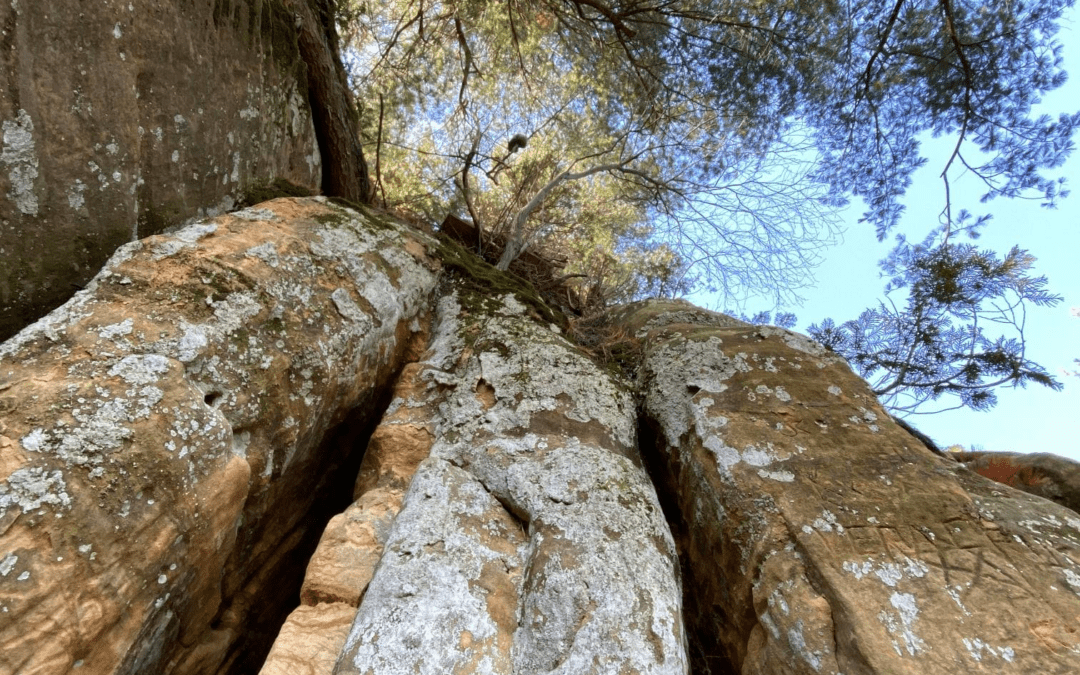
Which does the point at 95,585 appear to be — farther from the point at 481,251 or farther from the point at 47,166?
the point at 481,251

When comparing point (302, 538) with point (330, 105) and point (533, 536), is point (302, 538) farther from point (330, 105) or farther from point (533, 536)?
point (330, 105)

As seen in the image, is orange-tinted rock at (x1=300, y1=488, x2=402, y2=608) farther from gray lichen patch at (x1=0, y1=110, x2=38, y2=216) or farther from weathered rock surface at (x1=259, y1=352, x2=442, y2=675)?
gray lichen patch at (x1=0, y1=110, x2=38, y2=216)

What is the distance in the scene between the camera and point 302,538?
99.5 inches

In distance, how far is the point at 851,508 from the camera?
212 centimetres

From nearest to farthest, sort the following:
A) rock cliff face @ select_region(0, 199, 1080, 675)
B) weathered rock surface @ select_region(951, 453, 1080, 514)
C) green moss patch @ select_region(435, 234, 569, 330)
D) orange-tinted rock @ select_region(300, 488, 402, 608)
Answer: rock cliff face @ select_region(0, 199, 1080, 675) → orange-tinted rock @ select_region(300, 488, 402, 608) → green moss patch @ select_region(435, 234, 569, 330) → weathered rock surface @ select_region(951, 453, 1080, 514)

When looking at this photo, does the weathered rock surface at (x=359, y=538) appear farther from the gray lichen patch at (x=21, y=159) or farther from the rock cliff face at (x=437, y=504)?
the gray lichen patch at (x=21, y=159)

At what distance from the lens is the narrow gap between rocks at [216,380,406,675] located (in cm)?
229

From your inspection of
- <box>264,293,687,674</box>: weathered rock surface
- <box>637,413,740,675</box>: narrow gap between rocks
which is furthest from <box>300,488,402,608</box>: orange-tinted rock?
<box>637,413,740,675</box>: narrow gap between rocks

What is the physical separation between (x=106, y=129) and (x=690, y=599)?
3012 mm

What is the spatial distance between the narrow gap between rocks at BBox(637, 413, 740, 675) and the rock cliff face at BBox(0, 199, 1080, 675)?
0.01 m

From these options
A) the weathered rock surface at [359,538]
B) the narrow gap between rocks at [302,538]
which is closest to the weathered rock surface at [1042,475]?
the weathered rock surface at [359,538]

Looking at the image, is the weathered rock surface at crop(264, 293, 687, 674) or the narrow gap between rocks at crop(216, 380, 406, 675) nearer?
the weathered rock surface at crop(264, 293, 687, 674)

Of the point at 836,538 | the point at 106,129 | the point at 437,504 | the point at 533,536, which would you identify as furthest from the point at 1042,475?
the point at 106,129

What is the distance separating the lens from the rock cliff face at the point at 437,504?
1.62 meters
